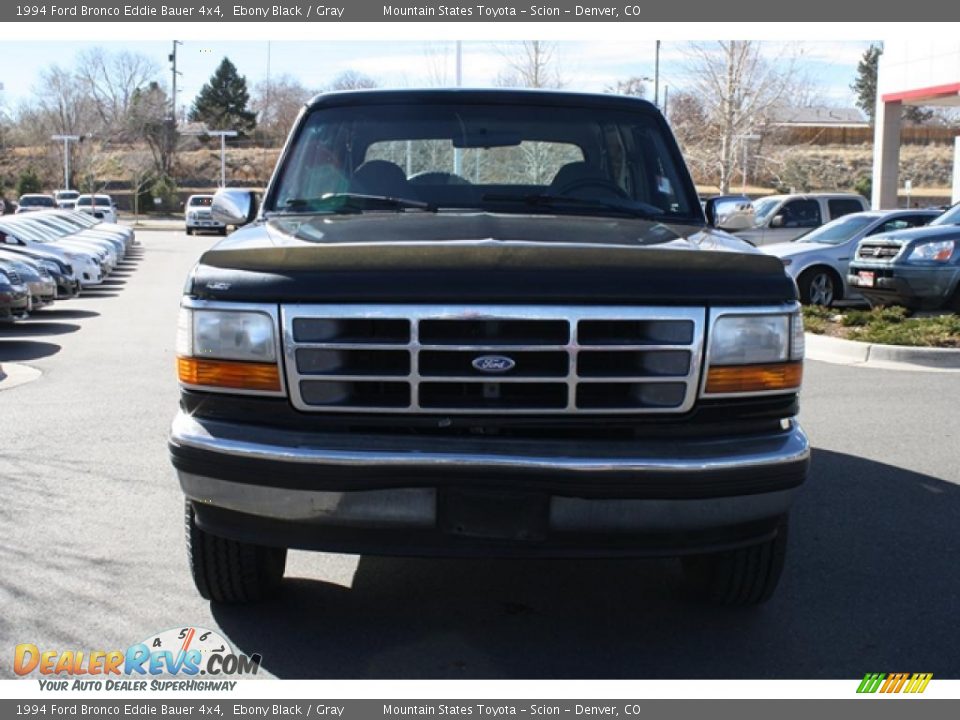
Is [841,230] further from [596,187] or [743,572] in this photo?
[743,572]

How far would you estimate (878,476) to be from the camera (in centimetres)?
692

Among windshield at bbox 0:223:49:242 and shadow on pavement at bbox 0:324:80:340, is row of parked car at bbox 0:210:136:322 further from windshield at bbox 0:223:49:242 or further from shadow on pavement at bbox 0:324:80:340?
shadow on pavement at bbox 0:324:80:340

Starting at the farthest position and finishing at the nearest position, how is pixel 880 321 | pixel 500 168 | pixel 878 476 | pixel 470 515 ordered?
pixel 880 321, pixel 878 476, pixel 500 168, pixel 470 515

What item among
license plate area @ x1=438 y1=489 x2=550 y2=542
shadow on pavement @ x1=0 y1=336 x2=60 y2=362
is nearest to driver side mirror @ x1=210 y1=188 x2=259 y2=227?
license plate area @ x1=438 y1=489 x2=550 y2=542

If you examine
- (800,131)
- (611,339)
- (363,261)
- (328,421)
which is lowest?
(328,421)

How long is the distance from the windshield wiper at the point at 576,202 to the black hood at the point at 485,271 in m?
0.84

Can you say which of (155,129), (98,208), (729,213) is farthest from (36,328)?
(155,129)

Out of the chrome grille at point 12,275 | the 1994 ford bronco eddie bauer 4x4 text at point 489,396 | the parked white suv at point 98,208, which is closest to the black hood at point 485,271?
the 1994 ford bronco eddie bauer 4x4 text at point 489,396

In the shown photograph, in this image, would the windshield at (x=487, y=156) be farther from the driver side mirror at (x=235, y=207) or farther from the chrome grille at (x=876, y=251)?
the chrome grille at (x=876, y=251)

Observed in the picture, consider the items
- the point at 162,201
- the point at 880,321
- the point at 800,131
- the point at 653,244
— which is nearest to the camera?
the point at 653,244

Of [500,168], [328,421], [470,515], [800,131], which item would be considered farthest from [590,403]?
[800,131]

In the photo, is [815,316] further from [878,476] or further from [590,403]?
[590,403]

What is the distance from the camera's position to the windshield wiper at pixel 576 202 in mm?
5031
